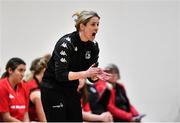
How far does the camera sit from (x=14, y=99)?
10.1ft

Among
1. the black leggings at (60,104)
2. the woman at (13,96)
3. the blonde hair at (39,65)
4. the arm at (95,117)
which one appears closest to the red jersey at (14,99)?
the woman at (13,96)

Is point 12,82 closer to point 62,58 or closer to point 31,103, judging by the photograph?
point 31,103

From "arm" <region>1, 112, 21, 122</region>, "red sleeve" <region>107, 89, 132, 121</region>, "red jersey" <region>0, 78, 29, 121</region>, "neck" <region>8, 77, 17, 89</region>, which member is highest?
"neck" <region>8, 77, 17, 89</region>

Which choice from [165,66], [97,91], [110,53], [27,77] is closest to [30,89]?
[27,77]

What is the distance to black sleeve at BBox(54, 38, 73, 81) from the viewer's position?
2074mm

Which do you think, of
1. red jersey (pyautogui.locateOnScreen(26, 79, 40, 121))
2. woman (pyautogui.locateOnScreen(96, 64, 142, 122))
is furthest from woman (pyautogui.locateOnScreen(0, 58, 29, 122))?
woman (pyautogui.locateOnScreen(96, 64, 142, 122))

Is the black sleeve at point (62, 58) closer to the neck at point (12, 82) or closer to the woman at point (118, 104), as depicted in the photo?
the neck at point (12, 82)

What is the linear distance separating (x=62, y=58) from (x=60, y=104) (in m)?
0.27

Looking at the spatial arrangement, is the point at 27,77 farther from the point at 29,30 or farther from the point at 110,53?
the point at 110,53

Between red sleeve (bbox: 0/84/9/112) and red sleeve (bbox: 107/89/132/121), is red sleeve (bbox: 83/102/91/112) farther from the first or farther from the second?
red sleeve (bbox: 0/84/9/112)

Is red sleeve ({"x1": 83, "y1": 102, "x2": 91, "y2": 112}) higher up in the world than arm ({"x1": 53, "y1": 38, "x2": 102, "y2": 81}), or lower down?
lower down

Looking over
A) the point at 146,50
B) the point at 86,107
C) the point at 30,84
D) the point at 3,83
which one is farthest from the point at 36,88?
the point at 146,50

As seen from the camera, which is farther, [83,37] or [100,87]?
[100,87]

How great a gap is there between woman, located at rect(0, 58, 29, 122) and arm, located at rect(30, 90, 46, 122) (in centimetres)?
8
